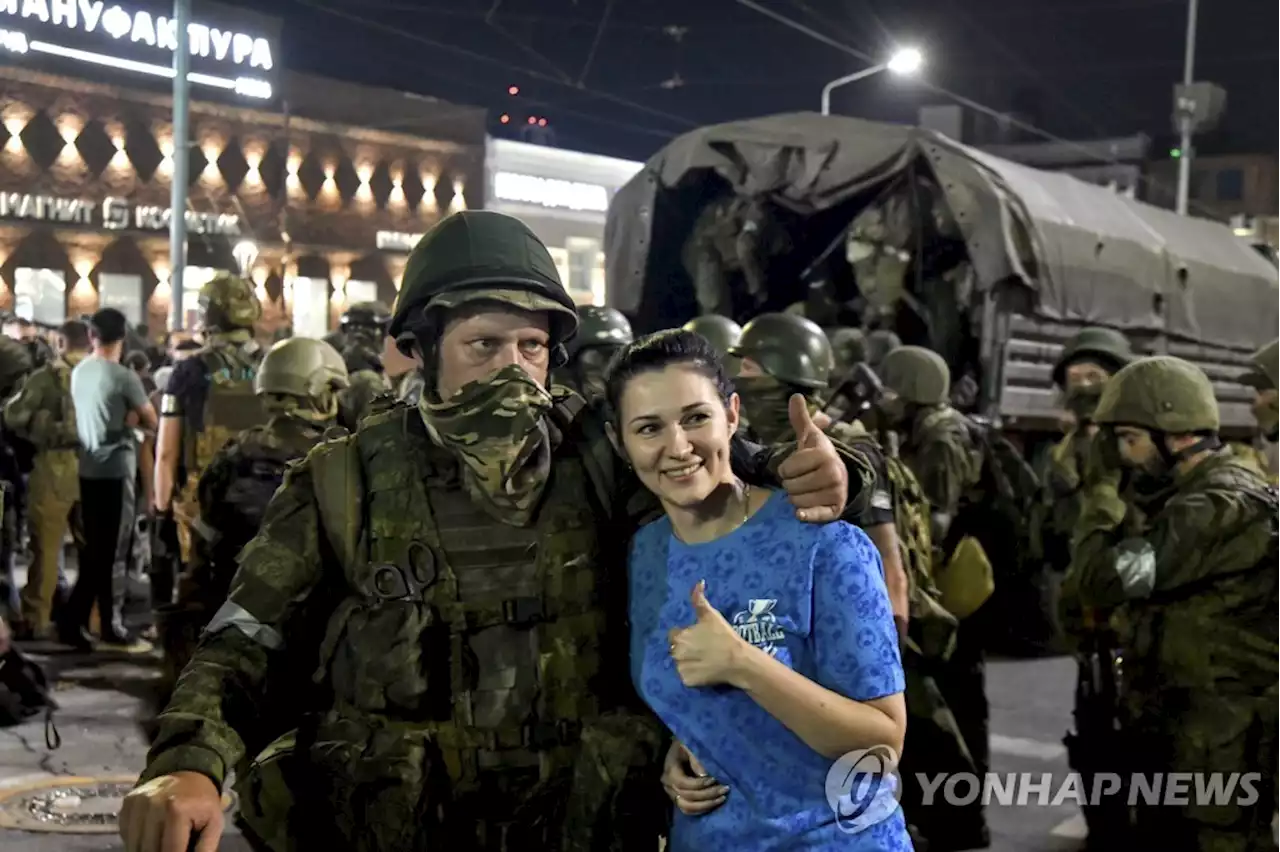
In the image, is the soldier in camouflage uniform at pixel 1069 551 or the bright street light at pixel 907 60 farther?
the bright street light at pixel 907 60

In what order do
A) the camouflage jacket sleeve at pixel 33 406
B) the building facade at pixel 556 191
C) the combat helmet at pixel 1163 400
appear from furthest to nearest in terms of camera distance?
1. the building facade at pixel 556 191
2. the camouflage jacket sleeve at pixel 33 406
3. the combat helmet at pixel 1163 400

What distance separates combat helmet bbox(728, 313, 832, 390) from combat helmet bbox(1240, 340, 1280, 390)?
5.76 ft

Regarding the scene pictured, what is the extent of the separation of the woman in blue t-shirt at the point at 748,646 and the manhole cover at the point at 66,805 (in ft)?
12.9

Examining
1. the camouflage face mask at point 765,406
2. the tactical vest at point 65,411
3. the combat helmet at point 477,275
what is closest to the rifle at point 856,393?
the camouflage face mask at point 765,406

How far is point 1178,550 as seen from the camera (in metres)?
4.00

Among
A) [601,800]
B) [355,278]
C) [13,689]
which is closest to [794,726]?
[601,800]

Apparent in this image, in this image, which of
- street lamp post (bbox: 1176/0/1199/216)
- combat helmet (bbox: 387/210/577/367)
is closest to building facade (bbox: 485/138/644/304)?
street lamp post (bbox: 1176/0/1199/216)

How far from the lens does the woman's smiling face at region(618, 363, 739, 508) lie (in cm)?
225

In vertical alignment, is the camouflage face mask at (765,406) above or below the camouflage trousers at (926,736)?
above

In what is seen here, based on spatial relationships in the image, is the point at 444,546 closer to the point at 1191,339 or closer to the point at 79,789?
the point at 79,789

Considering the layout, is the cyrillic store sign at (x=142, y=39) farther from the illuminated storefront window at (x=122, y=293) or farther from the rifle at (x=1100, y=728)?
the rifle at (x=1100, y=728)

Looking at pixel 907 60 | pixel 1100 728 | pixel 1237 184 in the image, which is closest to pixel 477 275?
pixel 1100 728

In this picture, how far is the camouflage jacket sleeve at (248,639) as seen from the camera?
2.15 m

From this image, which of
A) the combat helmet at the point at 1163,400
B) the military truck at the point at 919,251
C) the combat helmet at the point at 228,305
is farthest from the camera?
the military truck at the point at 919,251
